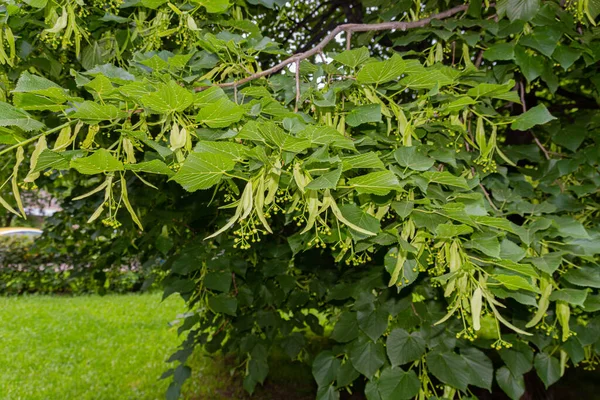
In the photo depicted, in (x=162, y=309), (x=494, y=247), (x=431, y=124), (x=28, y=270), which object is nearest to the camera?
(x=494, y=247)

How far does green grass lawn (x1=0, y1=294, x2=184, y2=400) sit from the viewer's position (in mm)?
3684

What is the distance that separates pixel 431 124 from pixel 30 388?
3663 mm

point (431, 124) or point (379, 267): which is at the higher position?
point (431, 124)

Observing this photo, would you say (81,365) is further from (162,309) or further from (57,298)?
(57,298)

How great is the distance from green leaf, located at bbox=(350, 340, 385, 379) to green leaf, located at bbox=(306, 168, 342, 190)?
1104 millimetres

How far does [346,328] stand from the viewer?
1935 millimetres

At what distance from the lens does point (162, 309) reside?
6.34m

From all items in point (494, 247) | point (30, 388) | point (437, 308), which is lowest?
point (30, 388)

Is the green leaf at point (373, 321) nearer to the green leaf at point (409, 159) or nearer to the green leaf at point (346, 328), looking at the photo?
the green leaf at point (346, 328)

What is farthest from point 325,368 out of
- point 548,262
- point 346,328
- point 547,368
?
point 548,262

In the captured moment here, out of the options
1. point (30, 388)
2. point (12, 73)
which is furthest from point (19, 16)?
point (30, 388)

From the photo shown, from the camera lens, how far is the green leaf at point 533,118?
1.35m

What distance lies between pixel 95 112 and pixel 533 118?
1.12m

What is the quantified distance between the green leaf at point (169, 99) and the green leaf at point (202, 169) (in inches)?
5.5
